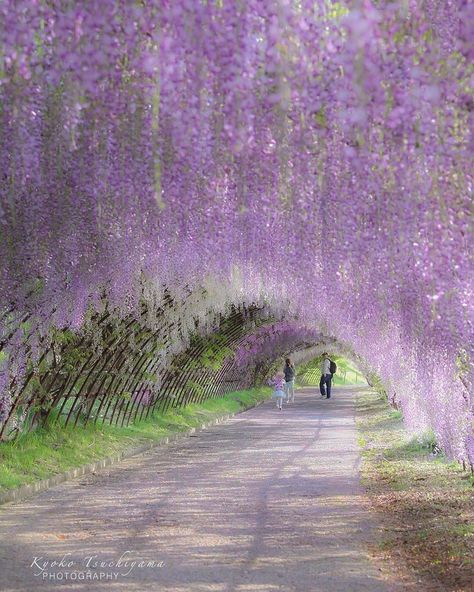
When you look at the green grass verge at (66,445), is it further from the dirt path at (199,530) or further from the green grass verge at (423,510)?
the green grass verge at (423,510)

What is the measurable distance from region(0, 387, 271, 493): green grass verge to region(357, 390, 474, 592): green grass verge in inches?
155

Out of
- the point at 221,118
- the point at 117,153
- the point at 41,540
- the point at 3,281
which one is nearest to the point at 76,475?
the point at 3,281

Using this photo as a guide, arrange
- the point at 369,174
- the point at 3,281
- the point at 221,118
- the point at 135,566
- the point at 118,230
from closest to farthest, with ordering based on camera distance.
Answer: the point at 221,118 < the point at 369,174 < the point at 135,566 < the point at 118,230 < the point at 3,281

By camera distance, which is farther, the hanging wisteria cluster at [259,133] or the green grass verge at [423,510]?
the green grass verge at [423,510]

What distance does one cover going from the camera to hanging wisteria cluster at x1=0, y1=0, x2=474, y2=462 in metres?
3.88

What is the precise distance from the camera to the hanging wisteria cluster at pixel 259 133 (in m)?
3.88

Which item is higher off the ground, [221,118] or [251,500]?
[221,118]

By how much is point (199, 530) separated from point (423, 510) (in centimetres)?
242

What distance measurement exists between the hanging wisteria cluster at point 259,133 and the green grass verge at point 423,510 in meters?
1.58

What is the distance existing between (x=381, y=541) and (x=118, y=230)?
11.6ft

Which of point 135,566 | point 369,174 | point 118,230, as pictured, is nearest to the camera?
point 369,174

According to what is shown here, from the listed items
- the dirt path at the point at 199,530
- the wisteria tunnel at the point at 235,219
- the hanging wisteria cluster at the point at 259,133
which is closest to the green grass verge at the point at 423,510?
the wisteria tunnel at the point at 235,219

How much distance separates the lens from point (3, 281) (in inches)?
343

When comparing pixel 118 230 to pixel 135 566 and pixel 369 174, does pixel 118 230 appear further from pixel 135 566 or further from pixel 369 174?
pixel 369 174
